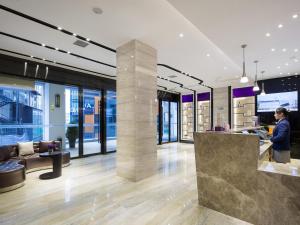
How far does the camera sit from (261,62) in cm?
589

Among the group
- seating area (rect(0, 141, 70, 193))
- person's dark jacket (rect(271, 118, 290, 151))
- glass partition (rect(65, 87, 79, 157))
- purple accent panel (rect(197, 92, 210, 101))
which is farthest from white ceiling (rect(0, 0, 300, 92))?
purple accent panel (rect(197, 92, 210, 101))

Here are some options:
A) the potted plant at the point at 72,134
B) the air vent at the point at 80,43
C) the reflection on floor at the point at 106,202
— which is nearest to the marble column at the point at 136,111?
the reflection on floor at the point at 106,202

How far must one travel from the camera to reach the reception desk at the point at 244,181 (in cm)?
224

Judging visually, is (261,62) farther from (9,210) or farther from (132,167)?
(9,210)

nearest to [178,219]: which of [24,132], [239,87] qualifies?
[24,132]

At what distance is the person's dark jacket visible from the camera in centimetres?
344

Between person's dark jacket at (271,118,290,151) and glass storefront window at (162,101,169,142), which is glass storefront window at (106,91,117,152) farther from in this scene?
person's dark jacket at (271,118,290,151)

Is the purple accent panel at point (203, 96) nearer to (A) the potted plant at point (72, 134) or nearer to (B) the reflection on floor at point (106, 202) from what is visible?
(B) the reflection on floor at point (106, 202)

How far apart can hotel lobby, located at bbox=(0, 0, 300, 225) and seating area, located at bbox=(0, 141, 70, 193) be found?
1.1 inches

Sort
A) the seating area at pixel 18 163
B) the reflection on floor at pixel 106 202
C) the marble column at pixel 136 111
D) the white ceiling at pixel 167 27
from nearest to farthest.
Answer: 1. the reflection on floor at pixel 106 202
2. the white ceiling at pixel 167 27
3. the seating area at pixel 18 163
4. the marble column at pixel 136 111

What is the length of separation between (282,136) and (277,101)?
5.53m

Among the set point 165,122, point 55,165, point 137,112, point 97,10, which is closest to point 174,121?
point 165,122

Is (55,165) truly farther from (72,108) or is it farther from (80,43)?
(80,43)

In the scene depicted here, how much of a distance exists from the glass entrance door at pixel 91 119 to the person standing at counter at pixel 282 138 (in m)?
6.64
